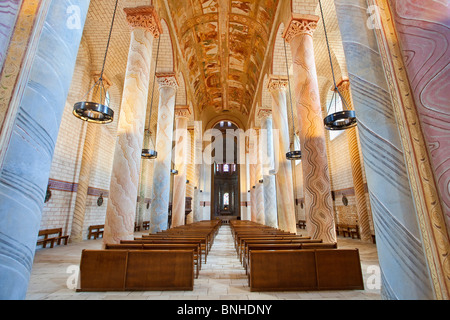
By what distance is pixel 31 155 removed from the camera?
1.69 meters

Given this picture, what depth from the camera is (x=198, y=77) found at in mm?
14641

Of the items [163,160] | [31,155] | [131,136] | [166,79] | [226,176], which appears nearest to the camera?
[31,155]

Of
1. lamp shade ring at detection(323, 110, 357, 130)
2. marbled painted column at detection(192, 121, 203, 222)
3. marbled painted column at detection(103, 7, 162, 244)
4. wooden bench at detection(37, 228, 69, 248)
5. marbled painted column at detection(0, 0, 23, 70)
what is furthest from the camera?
marbled painted column at detection(192, 121, 203, 222)

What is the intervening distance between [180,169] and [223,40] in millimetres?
7466

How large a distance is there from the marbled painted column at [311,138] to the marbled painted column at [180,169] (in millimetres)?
7197

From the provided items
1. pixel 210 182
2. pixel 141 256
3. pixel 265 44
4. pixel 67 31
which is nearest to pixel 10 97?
pixel 67 31

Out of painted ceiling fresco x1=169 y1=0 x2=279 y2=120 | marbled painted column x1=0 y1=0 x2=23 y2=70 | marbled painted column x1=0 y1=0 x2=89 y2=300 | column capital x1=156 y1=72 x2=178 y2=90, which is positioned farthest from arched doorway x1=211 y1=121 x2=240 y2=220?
marbled painted column x1=0 y1=0 x2=23 y2=70

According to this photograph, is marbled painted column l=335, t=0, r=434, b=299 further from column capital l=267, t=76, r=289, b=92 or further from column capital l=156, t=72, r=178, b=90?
column capital l=156, t=72, r=178, b=90

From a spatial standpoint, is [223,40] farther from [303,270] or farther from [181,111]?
[303,270]

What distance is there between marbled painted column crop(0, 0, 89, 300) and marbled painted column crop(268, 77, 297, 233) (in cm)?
777

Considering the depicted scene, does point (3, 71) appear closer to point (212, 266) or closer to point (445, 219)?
point (445, 219)

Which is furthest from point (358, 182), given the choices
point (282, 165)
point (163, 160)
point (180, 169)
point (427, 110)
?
point (427, 110)

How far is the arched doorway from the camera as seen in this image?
97.3 feet

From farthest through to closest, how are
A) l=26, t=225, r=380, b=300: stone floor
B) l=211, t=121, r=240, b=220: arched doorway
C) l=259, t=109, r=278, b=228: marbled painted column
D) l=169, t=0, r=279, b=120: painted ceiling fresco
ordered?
l=211, t=121, r=240, b=220: arched doorway
l=259, t=109, r=278, b=228: marbled painted column
l=169, t=0, r=279, b=120: painted ceiling fresco
l=26, t=225, r=380, b=300: stone floor
